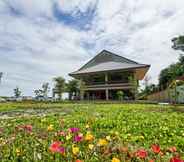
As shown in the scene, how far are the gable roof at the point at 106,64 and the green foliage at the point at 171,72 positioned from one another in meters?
11.4

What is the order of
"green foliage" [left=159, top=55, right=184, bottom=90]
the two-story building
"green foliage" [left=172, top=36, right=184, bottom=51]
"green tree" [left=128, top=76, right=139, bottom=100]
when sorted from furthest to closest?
"green foliage" [left=172, top=36, right=184, bottom=51], "green foliage" [left=159, top=55, right=184, bottom=90], the two-story building, "green tree" [left=128, top=76, right=139, bottom=100]

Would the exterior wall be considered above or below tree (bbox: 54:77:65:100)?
below

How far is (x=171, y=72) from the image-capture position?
48.3m

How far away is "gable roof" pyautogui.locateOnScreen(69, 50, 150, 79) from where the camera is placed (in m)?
34.8

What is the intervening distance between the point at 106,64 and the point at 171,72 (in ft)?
55.1

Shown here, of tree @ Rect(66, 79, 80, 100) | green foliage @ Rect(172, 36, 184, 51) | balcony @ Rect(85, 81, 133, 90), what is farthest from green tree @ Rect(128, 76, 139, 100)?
green foliage @ Rect(172, 36, 184, 51)

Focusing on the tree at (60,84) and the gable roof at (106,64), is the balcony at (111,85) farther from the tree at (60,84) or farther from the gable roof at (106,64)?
the tree at (60,84)

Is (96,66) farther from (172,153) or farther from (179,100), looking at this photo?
(172,153)

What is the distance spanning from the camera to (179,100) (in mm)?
29859

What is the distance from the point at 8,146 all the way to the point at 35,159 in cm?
50

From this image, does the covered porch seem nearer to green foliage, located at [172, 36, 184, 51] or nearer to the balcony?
the balcony

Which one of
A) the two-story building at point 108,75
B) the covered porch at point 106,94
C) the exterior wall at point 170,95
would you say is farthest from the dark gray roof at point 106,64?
the exterior wall at point 170,95

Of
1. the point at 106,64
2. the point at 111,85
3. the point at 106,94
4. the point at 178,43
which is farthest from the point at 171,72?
the point at 106,94

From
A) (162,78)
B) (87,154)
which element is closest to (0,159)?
(87,154)
